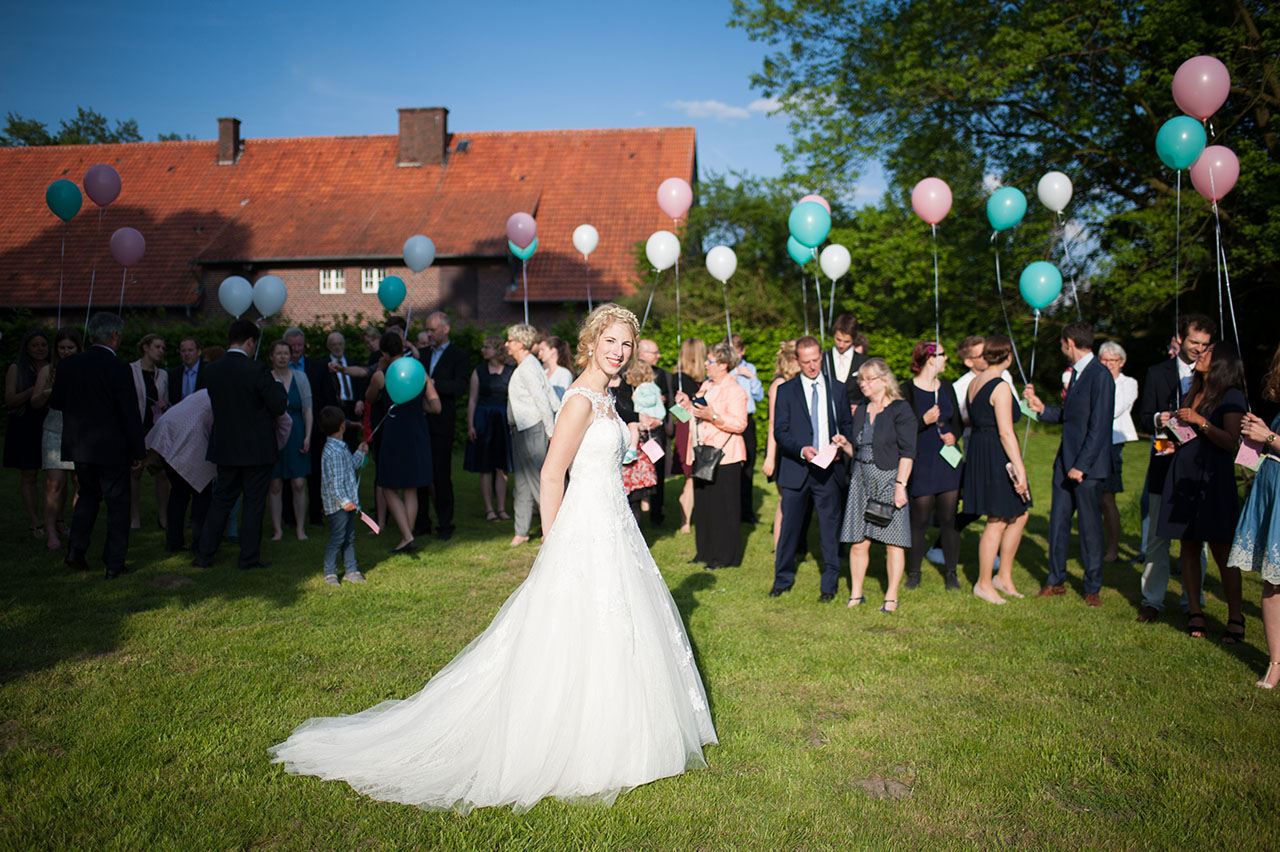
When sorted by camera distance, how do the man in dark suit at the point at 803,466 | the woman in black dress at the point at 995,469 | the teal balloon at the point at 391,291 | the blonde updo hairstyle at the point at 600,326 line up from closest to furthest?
the blonde updo hairstyle at the point at 600,326
the woman in black dress at the point at 995,469
the man in dark suit at the point at 803,466
the teal balloon at the point at 391,291

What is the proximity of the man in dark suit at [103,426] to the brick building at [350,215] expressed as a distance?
17152 millimetres

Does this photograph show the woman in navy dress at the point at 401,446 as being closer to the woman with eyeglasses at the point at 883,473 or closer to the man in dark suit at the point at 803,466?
the man in dark suit at the point at 803,466

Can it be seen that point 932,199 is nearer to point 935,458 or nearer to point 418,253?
point 935,458

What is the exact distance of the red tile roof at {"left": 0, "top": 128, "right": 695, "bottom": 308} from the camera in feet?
81.3

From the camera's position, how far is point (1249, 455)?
4871 mm

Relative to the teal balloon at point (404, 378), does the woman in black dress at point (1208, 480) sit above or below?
below

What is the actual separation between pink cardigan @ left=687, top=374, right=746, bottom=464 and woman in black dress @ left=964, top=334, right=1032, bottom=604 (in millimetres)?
1966

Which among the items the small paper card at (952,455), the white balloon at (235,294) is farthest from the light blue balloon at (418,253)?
the small paper card at (952,455)

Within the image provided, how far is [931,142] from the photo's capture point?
19422 mm

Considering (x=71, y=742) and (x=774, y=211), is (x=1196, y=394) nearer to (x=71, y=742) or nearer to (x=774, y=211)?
(x=71, y=742)

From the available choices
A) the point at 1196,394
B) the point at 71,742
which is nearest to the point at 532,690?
the point at 71,742

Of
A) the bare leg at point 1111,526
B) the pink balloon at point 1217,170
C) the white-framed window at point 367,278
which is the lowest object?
the bare leg at point 1111,526

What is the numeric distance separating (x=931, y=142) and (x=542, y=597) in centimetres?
1872

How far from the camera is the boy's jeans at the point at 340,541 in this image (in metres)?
6.93
